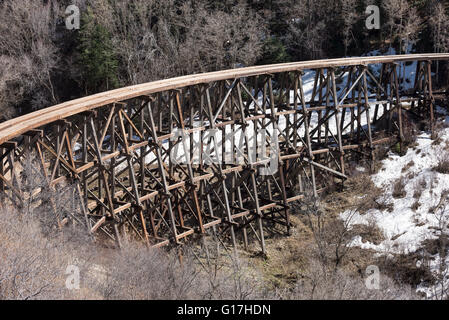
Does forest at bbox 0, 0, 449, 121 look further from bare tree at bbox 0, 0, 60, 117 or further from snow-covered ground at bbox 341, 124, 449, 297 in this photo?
snow-covered ground at bbox 341, 124, 449, 297

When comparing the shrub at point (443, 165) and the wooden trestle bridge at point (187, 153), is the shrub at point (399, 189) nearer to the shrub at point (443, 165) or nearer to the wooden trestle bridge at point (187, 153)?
the shrub at point (443, 165)

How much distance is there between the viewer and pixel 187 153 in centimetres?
1127

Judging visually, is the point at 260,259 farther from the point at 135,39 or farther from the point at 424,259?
the point at 135,39

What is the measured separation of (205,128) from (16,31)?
23.3 m

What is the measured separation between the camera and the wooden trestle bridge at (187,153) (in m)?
9.12

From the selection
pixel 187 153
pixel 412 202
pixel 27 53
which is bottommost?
pixel 412 202

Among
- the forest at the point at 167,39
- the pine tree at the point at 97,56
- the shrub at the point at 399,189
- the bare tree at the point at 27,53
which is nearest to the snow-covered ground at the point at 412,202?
the shrub at the point at 399,189

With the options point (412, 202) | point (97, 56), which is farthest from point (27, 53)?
point (412, 202)

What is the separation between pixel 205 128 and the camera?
11797mm

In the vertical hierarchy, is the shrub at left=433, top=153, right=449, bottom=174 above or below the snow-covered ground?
above

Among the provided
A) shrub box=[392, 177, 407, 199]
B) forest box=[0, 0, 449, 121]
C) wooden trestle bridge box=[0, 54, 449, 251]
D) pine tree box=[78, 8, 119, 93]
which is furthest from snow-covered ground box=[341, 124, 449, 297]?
pine tree box=[78, 8, 119, 93]

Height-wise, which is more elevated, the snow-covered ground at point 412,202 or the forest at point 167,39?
the forest at point 167,39

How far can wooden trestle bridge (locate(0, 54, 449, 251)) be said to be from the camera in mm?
9125

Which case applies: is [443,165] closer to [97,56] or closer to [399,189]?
[399,189]
